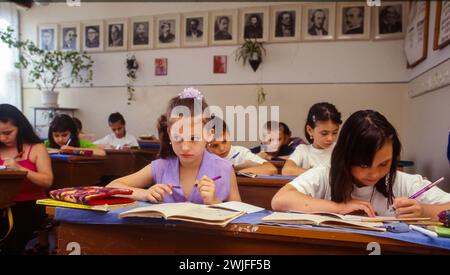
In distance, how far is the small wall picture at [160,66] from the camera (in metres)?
5.74

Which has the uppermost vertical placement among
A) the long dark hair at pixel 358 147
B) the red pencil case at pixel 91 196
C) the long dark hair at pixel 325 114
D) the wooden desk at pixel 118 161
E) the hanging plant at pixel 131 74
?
the hanging plant at pixel 131 74

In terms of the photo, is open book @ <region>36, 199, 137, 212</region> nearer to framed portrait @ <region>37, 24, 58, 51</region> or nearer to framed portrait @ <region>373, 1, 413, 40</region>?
framed portrait @ <region>373, 1, 413, 40</region>

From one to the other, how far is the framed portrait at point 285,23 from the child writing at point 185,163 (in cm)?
381

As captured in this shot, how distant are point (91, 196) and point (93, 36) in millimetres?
5538

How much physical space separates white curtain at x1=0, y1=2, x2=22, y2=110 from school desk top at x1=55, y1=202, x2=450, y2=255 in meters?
5.91

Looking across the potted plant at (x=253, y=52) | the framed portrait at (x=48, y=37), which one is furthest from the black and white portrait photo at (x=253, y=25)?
the framed portrait at (x=48, y=37)

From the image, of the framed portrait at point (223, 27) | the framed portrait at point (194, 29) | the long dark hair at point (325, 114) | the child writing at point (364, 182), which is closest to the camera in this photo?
the child writing at point (364, 182)

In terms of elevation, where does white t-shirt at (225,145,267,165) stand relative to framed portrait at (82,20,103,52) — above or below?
below

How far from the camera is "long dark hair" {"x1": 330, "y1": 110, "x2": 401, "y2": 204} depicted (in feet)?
4.12

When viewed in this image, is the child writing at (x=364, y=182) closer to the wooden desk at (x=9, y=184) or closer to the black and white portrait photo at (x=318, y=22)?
the wooden desk at (x=9, y=184)

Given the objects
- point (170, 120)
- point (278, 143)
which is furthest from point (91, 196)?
point (278, 143)

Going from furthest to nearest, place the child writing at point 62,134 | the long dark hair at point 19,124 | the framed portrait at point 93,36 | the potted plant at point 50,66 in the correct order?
the framed portrait at point 93,36
the potted plant at point 50,66
the child writing at point 62,134
the long dark hair at point 19,124

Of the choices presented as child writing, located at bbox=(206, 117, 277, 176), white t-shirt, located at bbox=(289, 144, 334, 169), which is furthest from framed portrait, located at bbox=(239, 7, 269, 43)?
white t-shirt, located at bbox=(289, 144, 334, 169)
